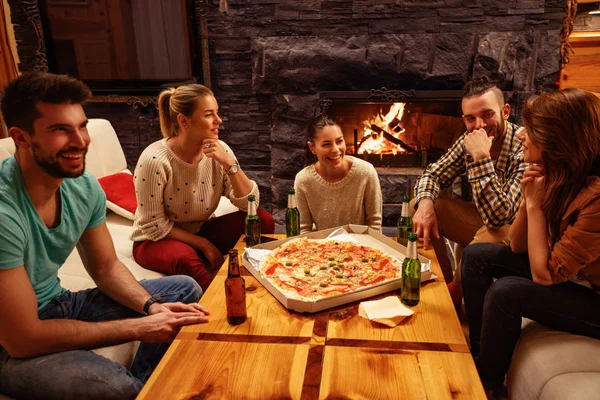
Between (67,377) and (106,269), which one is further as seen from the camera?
(106,269)

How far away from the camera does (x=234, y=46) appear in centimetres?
355

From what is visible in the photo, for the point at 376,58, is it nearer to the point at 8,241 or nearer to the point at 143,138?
the point at 143,138

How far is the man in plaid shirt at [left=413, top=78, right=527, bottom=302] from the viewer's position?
6.84 ft

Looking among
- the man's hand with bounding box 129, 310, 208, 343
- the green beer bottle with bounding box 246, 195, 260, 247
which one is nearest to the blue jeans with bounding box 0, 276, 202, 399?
the man's hand with bounding box 129, 310, 208, 343

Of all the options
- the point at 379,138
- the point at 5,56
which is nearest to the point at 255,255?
the point at 379,138

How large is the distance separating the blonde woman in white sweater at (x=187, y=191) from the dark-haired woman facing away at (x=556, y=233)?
117 cm

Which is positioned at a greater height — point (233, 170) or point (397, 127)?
point (233, 170)

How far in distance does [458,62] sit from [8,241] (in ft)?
9.51

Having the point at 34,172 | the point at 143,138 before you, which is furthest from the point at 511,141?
the point at 143,138

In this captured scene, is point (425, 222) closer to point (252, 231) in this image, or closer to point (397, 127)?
point (252, 231)

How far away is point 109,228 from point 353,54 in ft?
6.38

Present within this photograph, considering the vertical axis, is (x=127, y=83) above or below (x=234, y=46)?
below

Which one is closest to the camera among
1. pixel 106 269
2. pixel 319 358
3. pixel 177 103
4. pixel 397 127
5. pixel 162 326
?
pixel 319 358

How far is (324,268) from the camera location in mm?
1604
